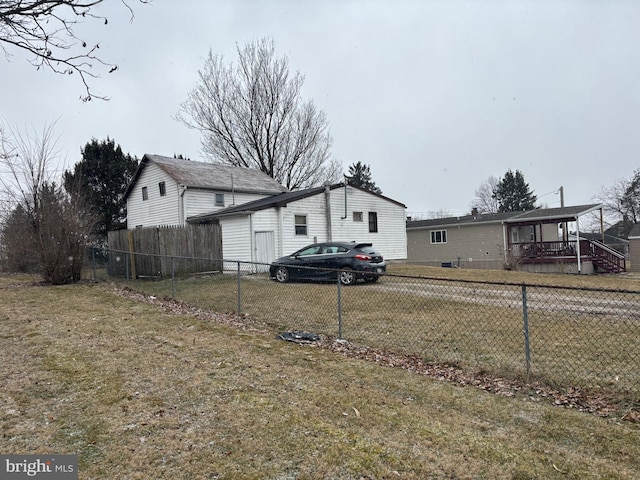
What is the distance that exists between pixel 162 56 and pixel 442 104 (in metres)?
15.4

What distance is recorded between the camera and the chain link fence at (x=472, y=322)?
502 cm

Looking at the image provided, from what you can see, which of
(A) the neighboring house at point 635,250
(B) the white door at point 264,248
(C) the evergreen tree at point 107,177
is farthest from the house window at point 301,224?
(A) the neighboring house at point 635,250

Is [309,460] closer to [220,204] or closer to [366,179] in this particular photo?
[220,204]

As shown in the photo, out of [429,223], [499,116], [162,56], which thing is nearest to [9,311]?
[162,56]

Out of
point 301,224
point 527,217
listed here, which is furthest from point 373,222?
point 527,217

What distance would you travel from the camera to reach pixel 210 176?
2303 cm

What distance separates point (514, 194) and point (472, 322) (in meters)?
57.6

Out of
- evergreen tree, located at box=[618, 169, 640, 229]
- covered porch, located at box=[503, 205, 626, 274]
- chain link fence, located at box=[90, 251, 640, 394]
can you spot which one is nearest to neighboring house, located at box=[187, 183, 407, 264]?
chain link fence, located at box=[90, 251, 640, 394]

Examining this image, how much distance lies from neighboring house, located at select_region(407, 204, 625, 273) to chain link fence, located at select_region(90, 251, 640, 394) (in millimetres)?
13878

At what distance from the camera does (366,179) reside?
56500mm

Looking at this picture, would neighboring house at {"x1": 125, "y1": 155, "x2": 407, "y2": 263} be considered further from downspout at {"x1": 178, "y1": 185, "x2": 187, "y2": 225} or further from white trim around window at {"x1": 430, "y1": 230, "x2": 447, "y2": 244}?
white trim around window at {"x1": 430, "y1": 230, "x2": 447, "y2": 244}

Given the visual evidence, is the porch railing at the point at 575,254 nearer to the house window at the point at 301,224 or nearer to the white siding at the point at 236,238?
the house window at the point at 301,224

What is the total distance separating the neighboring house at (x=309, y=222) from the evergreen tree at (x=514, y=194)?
136 ft

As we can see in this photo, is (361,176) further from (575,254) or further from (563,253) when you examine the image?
(575,254)
